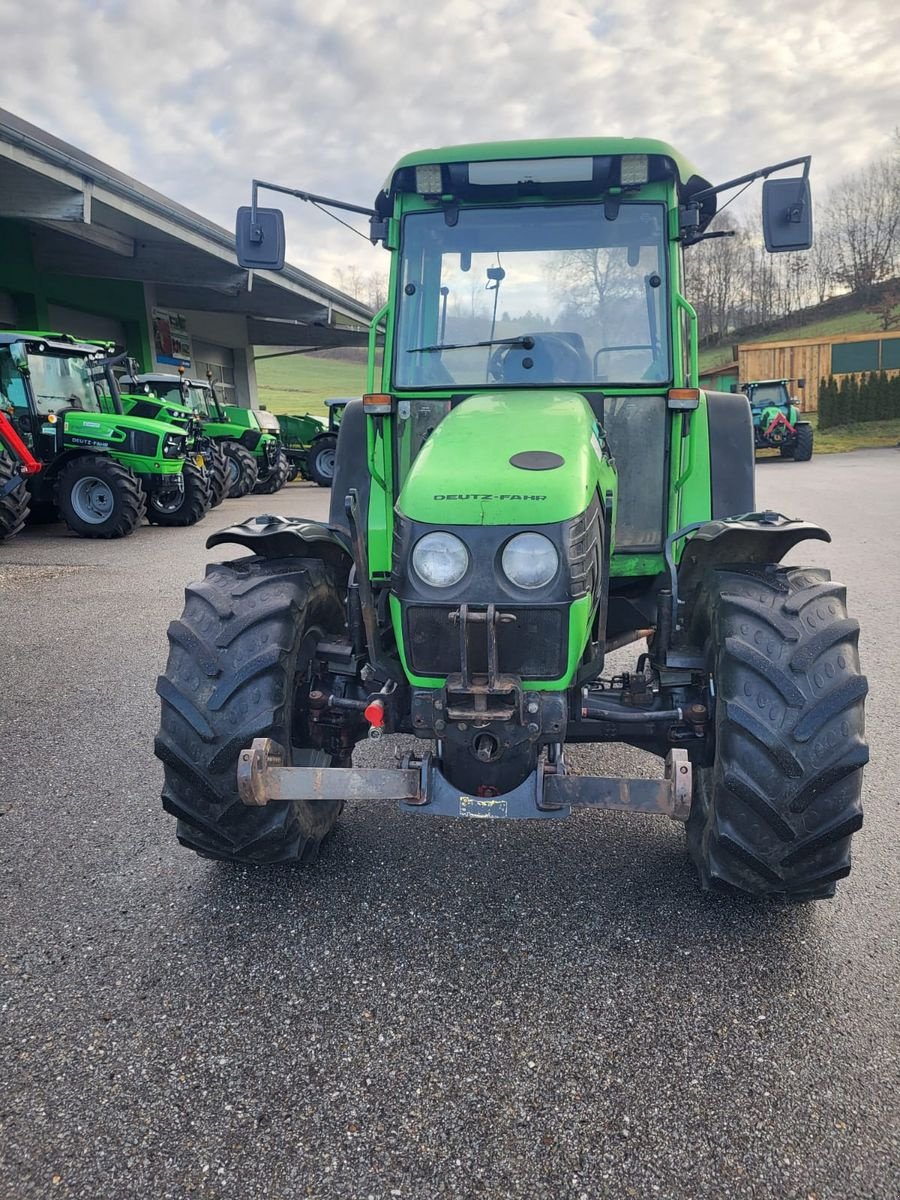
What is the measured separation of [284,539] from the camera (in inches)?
123

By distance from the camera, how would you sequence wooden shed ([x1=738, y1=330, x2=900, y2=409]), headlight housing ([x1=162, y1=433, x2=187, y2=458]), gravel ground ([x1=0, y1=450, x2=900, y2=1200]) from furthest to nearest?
1. wooden shed ([x1=738, y1=330, x2=900, y2=409])
2. headlight housing ([x1=162, y1=433, x2=187, y2=458])
3. gravel ground ([x1=0, y1=450, x2=900, y2=1200])

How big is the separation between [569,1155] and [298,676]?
5.46 ft

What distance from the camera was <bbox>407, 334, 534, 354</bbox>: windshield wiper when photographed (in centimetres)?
341

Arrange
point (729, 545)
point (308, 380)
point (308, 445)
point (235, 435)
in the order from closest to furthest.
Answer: point (729, 545), point (235, 435), point (308, 445), point (308, 380)

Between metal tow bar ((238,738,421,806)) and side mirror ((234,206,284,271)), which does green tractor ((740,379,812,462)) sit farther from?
metal tow bar ((238,738,421,806))

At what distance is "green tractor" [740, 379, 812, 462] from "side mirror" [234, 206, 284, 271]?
22037 mm

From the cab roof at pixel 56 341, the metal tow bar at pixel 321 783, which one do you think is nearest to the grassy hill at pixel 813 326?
the cab roof at pixel 56 341

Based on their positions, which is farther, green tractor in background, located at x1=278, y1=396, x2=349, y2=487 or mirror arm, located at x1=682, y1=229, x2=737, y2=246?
green tractor in background, located at x1=278, y1=396, x2=349, y2=487

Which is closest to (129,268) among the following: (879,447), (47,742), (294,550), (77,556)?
(77,556)

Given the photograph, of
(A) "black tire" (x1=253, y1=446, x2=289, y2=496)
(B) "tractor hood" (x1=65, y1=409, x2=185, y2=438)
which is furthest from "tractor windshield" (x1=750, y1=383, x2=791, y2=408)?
(B) "tractor hood" (x1=65, y1=409, x2=185, y2=438)

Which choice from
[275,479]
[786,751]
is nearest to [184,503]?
[275,479]

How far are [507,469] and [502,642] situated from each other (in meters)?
0.51

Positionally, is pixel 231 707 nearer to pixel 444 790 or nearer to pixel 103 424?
pixel 444 790

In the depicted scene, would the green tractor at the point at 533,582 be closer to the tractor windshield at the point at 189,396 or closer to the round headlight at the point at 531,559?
the round headlight at the point at 531,559
